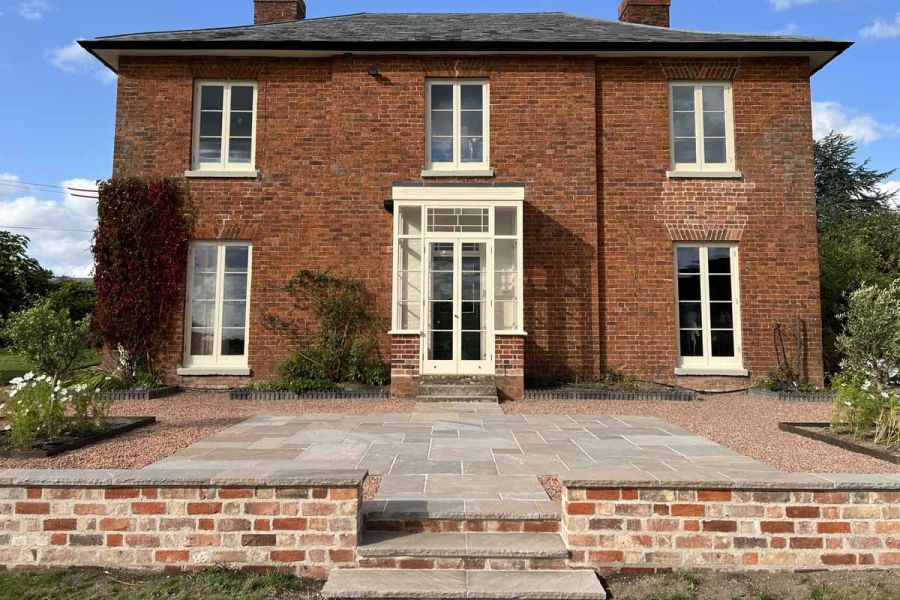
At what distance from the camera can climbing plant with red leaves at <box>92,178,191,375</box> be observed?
9766mm

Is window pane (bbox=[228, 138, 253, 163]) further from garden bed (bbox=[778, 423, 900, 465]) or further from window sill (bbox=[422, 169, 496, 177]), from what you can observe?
garden bed (bbox=[778, 423, 900, 465])

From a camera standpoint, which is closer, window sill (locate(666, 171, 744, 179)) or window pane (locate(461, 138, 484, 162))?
window sill (locate(666, 171, 744, 179))

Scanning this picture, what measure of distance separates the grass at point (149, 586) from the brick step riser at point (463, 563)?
1.22ft

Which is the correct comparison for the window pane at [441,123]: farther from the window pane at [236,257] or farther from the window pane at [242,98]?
the window pane at [236,257]

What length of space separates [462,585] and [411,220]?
24.9 ft

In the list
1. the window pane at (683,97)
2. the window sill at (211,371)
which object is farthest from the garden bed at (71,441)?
the window pane at (683,97)

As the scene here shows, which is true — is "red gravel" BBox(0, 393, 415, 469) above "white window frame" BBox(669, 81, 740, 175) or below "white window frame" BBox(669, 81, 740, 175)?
below

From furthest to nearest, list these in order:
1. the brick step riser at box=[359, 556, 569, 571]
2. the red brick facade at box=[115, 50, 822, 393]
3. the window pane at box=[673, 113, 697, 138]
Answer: the window pane at box=[673, 113, 697, 138] → the red brick facade at box=[115, 50, 822, 393] → the brick step riser at box=[359, 556, 569, 571]

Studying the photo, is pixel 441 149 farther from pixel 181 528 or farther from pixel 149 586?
pixel 149 586

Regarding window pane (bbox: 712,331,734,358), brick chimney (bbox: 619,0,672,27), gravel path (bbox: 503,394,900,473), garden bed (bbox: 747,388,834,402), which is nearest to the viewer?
gravel path (bbox: 503,394,900,473)

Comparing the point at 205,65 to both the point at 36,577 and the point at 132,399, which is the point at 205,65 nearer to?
the point at 132,399

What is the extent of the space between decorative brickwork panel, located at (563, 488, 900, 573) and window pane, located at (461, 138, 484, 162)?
815 centimetres

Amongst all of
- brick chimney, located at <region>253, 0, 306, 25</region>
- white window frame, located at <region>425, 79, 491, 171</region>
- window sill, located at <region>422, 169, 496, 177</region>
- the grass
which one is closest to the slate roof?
white window frame, located at <region>425, 79, 491, 171</region>

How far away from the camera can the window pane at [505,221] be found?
946 cm
